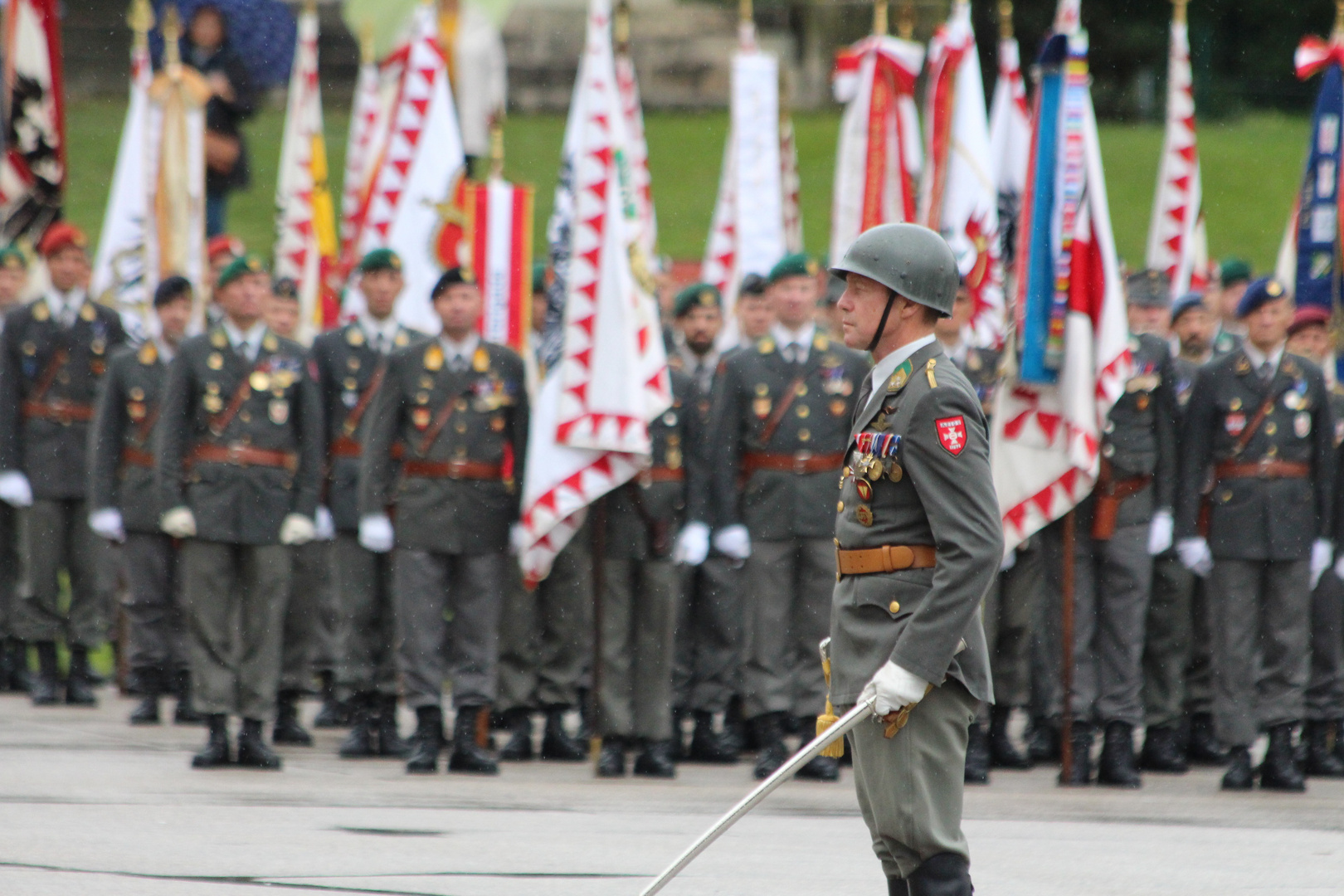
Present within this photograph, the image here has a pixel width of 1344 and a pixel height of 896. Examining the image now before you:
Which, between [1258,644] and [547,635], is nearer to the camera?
[1258,644]

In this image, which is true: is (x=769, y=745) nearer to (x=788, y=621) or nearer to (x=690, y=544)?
(x=788, y=621)

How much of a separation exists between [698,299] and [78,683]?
3792 mm

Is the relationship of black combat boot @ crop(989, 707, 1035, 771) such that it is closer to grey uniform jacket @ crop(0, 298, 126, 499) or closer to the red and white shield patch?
the red and white shield patch

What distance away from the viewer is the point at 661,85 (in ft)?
92.2

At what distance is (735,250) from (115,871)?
6387 millimetres

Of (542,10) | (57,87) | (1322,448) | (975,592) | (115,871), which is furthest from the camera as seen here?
(542,10)

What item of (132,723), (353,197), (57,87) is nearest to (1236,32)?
(353,197)

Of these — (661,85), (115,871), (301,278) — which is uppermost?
(661,85)

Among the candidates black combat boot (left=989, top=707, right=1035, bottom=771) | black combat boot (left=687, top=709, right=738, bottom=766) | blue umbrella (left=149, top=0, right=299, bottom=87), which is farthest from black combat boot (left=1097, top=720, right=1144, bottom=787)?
blue umbrella (left=149, top=0, right=299, bottom=87)

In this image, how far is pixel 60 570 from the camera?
1030 cm

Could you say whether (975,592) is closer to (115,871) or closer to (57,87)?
(115,871)

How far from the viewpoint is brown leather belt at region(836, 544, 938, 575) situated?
4.41m

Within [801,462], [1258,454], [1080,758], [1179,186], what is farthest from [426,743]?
[1179,186]

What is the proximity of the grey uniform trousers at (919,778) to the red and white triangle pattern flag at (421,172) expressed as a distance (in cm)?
692
